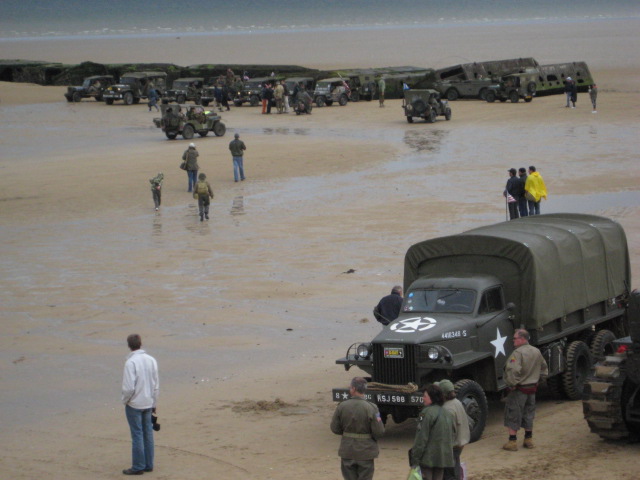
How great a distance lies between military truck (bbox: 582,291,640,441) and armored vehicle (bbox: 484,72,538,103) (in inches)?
1504

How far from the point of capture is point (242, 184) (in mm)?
29781

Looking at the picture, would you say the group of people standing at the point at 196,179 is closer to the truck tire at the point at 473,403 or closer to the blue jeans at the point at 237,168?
the blue jeans at the point at 237,168

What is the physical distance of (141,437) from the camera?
10.2m

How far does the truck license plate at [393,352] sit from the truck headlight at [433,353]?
29cm

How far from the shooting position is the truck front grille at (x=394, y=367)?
11203mm

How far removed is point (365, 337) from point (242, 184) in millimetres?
14928

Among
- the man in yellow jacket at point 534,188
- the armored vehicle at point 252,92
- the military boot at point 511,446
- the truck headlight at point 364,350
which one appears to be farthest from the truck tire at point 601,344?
the armored vehicle at point 252,92

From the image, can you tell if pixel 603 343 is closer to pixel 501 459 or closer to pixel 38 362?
pixel 501 459

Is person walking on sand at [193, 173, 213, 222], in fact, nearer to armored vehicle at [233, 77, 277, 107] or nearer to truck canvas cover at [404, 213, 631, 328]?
truck canvas cover at [404, 213, 631, 328]

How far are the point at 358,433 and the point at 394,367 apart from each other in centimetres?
237

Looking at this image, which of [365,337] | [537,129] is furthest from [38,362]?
[537,129]

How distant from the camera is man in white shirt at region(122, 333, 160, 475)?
10.1 meters

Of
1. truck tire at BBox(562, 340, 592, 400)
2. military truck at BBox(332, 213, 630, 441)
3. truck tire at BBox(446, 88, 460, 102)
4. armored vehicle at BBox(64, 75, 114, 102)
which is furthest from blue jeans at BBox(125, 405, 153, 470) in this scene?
armored vehicle at BBox(64, 75, 114, 102)

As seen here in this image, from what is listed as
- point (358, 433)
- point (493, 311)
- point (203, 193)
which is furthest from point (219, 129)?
point (358, 433)
